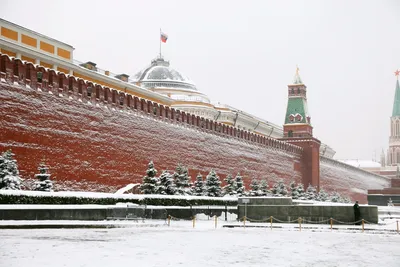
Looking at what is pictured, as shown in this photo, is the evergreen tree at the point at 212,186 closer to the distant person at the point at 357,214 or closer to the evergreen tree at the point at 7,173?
the distant person at the point at 357,214

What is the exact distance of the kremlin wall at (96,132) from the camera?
17.1 metres

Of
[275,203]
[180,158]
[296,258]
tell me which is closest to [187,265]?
[296,258]

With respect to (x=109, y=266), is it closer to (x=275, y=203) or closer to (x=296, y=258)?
(x=296, y=258)

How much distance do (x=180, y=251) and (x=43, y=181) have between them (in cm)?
796

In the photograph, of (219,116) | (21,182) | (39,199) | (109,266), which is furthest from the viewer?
(219,116)

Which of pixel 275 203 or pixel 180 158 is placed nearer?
pixel 275 203

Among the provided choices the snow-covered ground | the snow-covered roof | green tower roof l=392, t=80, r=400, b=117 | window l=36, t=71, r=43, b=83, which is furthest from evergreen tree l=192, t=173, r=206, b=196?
the snow-covered roof

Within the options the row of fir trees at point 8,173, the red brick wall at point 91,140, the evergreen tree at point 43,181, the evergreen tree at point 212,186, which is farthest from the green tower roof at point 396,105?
the row of fir trees at point 8,173

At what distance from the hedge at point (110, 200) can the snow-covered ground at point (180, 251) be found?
1.56 m

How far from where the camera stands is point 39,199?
14.6m

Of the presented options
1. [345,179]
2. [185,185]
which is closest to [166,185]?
[185,185]

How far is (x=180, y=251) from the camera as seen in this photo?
9398 millimetres

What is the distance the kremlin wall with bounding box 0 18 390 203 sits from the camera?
17.1 metres

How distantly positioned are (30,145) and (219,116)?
96.8 feet
